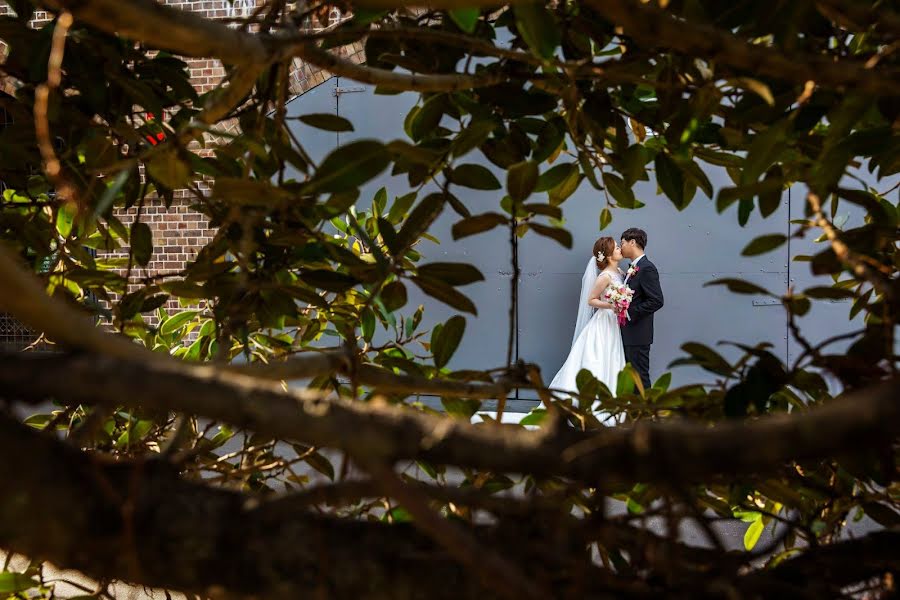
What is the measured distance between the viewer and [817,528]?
77 cm

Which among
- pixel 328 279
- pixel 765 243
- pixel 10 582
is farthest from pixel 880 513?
pixel 10 582

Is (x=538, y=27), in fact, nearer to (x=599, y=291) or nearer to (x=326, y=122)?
(x=326, y=122)

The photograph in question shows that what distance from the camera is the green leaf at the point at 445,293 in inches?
32.9

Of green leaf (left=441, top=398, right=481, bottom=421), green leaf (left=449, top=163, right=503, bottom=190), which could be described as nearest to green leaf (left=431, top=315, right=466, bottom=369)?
green leaf (left=441, top=398, right=481, bottom=421)

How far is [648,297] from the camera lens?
6.86 m

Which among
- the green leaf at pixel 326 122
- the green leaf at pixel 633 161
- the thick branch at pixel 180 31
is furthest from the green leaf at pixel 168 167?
the green leaf at pixel 633 161

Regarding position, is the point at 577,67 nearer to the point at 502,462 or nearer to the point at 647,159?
the point at 647,159

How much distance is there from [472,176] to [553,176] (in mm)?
245

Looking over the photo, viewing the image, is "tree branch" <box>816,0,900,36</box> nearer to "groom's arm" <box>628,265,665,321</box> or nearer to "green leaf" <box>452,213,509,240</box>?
"green leaf" <box>452,213,509,240</box>

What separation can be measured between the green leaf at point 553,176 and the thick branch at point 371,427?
0.76 m

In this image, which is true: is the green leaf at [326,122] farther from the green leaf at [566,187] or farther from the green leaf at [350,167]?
the green leaf at [566,187]

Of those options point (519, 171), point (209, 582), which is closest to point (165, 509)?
point (209, 582)

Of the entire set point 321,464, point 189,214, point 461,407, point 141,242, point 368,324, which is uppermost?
point 189,214

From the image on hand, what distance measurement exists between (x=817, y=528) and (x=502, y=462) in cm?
55
